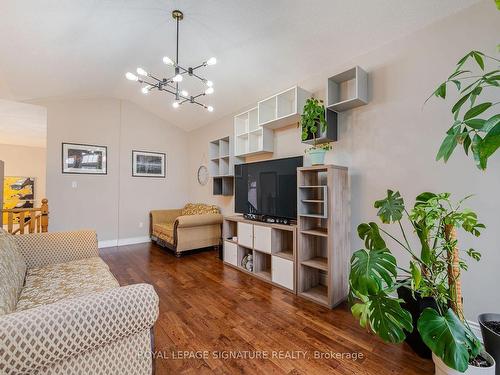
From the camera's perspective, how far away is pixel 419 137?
6.85ft

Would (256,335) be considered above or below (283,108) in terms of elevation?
below

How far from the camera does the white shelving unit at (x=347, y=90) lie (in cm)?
232

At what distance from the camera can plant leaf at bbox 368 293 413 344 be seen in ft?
3.96

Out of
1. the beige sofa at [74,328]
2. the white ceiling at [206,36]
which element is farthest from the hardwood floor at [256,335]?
the white ceiling at [206,36]

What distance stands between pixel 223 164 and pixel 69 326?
140 inches

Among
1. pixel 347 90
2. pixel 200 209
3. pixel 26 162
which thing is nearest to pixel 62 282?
pixel 200 209

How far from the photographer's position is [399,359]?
159 cm

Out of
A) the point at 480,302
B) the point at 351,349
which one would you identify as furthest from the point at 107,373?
the point at 480,302

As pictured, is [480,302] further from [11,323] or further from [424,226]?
[11,323]

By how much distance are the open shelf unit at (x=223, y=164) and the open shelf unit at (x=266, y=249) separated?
34.9 inches

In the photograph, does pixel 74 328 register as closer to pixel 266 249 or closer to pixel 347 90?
pixel 266 249

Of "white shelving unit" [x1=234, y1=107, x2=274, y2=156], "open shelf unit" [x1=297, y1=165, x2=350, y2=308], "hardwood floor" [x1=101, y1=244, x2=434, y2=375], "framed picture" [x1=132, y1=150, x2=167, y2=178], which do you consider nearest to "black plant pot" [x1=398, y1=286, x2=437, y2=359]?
"hardwood floor" [x1=101, y1=244, x2=434, y2=375]

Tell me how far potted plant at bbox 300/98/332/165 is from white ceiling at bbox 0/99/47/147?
469 centimetres

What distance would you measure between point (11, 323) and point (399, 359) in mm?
2123
